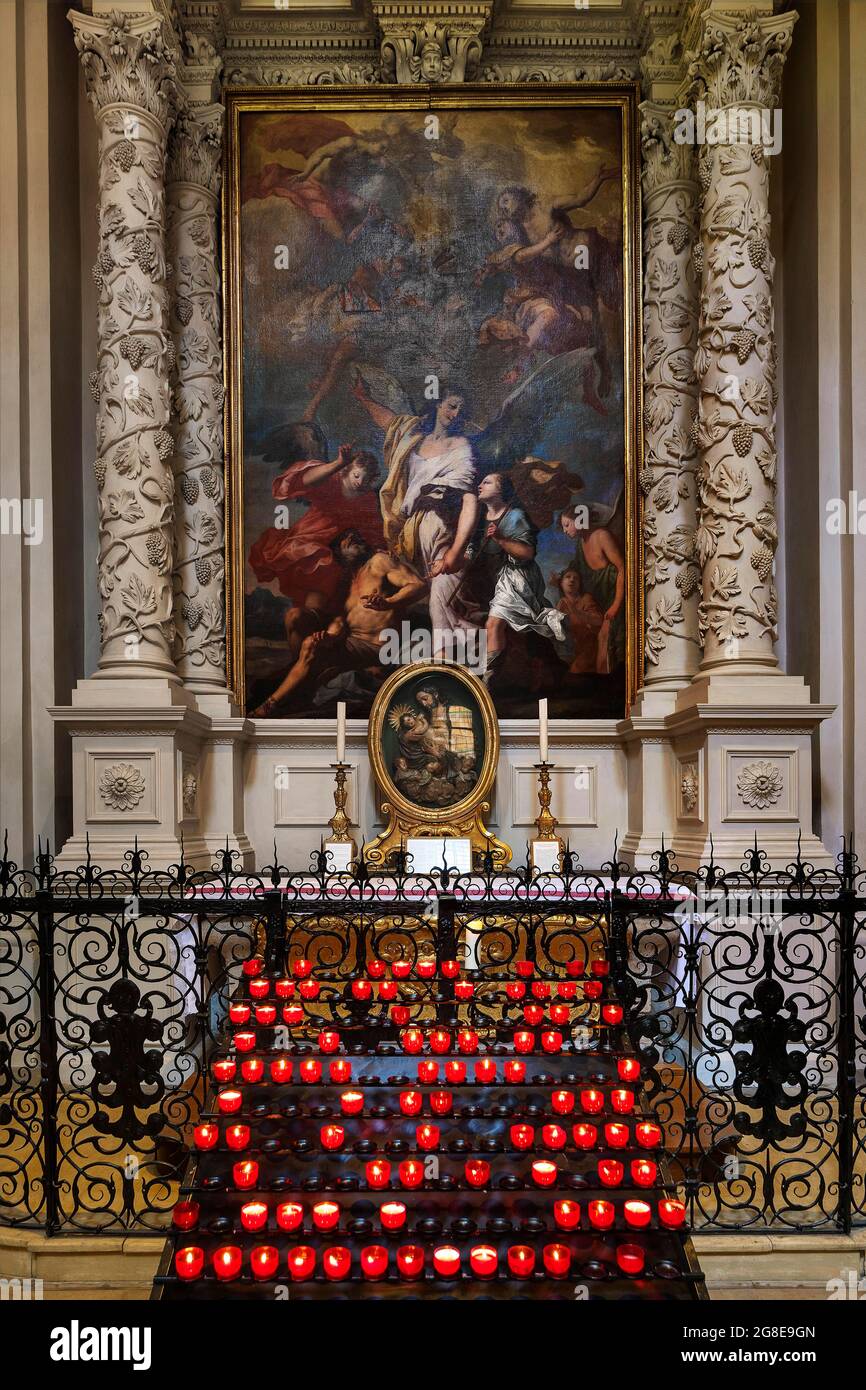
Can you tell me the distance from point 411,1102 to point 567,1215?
31.7 inches

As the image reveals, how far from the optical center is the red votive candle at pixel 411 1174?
391cm

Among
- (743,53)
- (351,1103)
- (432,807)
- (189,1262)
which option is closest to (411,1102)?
(351,1103)

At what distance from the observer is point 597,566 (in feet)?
29.6

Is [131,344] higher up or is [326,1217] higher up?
[131,344]

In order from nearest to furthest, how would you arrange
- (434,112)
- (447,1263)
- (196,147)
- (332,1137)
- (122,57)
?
1. (447,1263)
2. (332,1137)
3. (122,57)
4. (196,147)
5. (434,112)

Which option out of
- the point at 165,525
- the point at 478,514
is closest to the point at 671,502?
the point at 478,514

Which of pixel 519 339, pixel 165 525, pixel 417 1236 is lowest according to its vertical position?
pixel 417 1236

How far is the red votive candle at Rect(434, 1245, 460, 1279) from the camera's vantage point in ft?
11.7

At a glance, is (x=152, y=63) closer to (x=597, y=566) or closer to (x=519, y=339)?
(x=519, y=339)

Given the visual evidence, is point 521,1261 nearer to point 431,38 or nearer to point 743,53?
point 743,53

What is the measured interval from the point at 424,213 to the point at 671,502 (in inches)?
130

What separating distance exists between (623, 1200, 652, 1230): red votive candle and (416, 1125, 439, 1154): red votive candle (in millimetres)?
771

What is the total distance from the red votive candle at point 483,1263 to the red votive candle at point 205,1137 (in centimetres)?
115

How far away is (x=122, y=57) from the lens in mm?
7691
